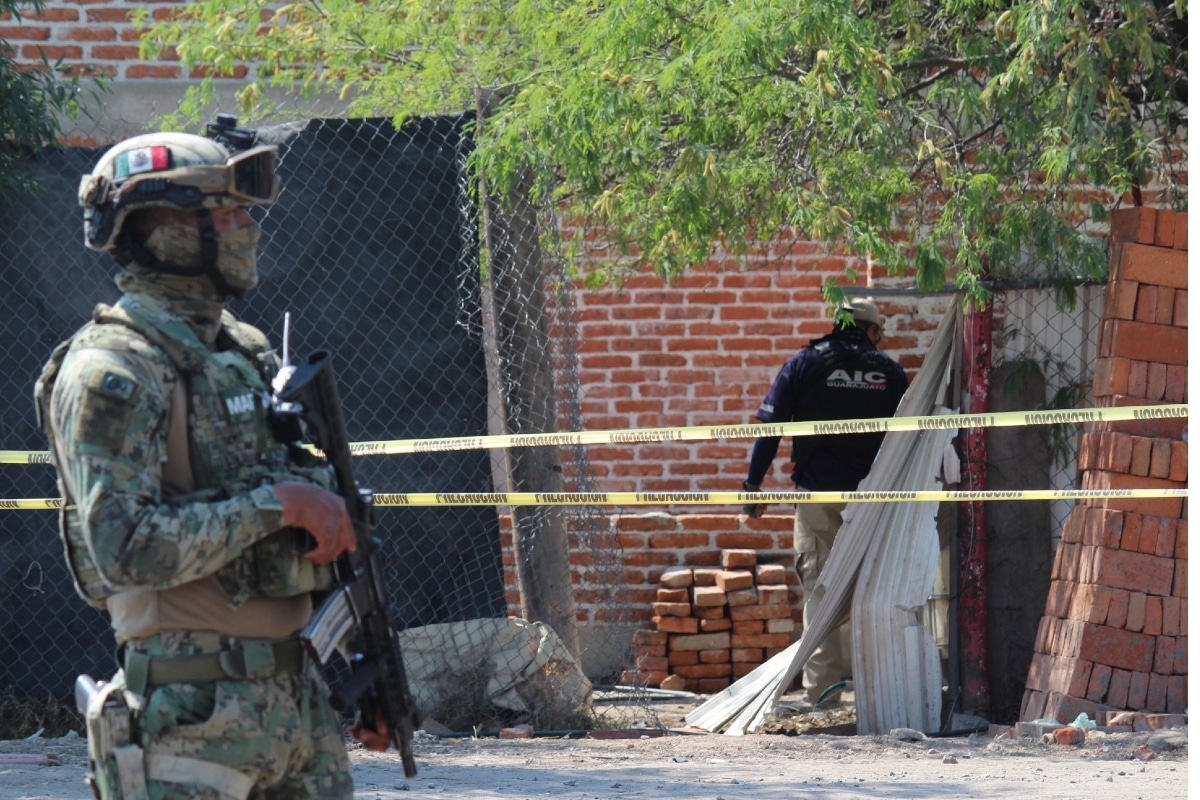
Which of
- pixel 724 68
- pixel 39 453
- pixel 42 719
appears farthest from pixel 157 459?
pixel 42 719

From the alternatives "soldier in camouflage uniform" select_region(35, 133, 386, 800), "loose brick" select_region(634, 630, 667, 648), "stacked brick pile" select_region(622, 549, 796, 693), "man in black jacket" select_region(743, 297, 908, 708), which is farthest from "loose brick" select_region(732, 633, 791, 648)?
"soldier in camouflage uniform" select_region(35, 133, 386, 800)

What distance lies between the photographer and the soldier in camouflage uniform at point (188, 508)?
228 centimetres

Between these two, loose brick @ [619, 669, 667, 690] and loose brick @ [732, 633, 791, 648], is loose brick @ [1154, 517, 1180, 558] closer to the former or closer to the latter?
loose brick @ [732, 633, 791, 648]

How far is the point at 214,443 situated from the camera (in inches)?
95.0

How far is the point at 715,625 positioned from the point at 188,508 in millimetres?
5176

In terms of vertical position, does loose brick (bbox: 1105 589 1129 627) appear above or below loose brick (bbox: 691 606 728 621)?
above

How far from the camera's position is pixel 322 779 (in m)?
2.48

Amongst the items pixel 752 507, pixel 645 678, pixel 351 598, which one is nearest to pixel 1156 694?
pixel 752 507

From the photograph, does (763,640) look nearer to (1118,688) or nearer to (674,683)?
(674,683)

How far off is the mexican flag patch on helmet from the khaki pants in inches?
173

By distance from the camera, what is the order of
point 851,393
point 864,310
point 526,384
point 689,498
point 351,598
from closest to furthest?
1. point 351,598
2. point 689,498
3. point 526,384
4. point 851,393
5. point 864,310

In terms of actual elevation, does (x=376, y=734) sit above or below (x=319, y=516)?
below

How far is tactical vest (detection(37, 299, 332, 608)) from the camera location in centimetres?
238

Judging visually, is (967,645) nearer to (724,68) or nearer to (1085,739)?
(1085,739)
